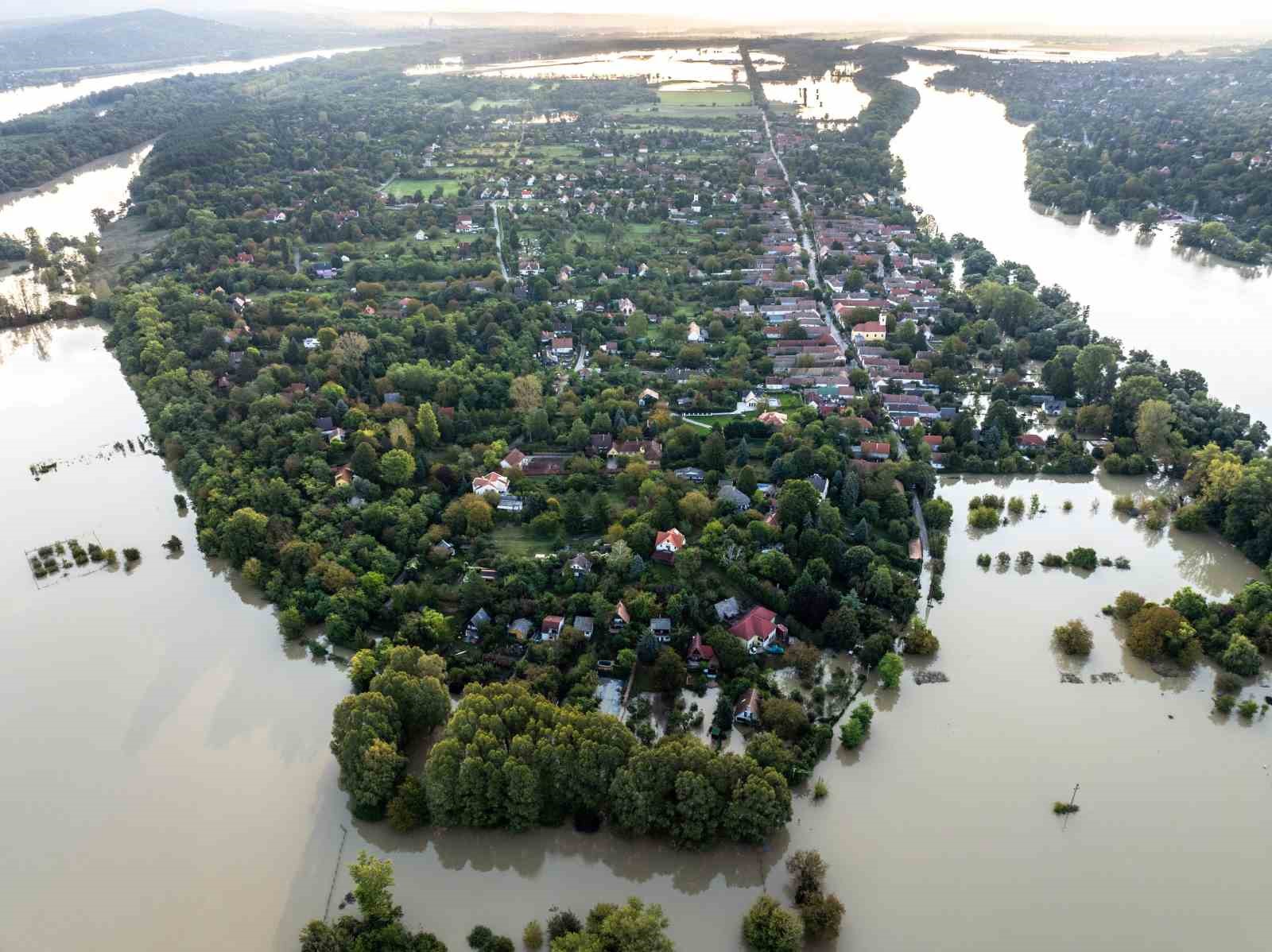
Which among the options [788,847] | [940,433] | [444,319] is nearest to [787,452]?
[940,433]

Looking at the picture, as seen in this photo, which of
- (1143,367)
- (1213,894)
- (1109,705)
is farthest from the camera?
(1143,367)

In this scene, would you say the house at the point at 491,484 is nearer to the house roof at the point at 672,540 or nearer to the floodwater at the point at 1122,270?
the house roof at the point at 672,540

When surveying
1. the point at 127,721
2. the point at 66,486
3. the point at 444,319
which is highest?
the point at 444,319

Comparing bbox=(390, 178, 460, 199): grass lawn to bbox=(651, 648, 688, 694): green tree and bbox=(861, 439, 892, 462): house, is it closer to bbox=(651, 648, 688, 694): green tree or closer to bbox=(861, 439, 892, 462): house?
bbox=(861, 439, 892, 462): house

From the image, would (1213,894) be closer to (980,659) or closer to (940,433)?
(980,659)

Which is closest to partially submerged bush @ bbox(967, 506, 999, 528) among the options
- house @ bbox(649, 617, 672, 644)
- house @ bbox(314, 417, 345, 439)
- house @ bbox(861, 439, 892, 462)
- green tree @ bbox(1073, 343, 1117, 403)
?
house @ bbox(861, 439, 892, 462)

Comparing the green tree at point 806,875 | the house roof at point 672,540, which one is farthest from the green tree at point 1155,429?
the green tree at point 806,875

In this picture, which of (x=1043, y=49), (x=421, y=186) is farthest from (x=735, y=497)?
(x=1043, y=49)

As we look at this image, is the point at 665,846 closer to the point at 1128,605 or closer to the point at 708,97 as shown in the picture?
the point at 1128,605
